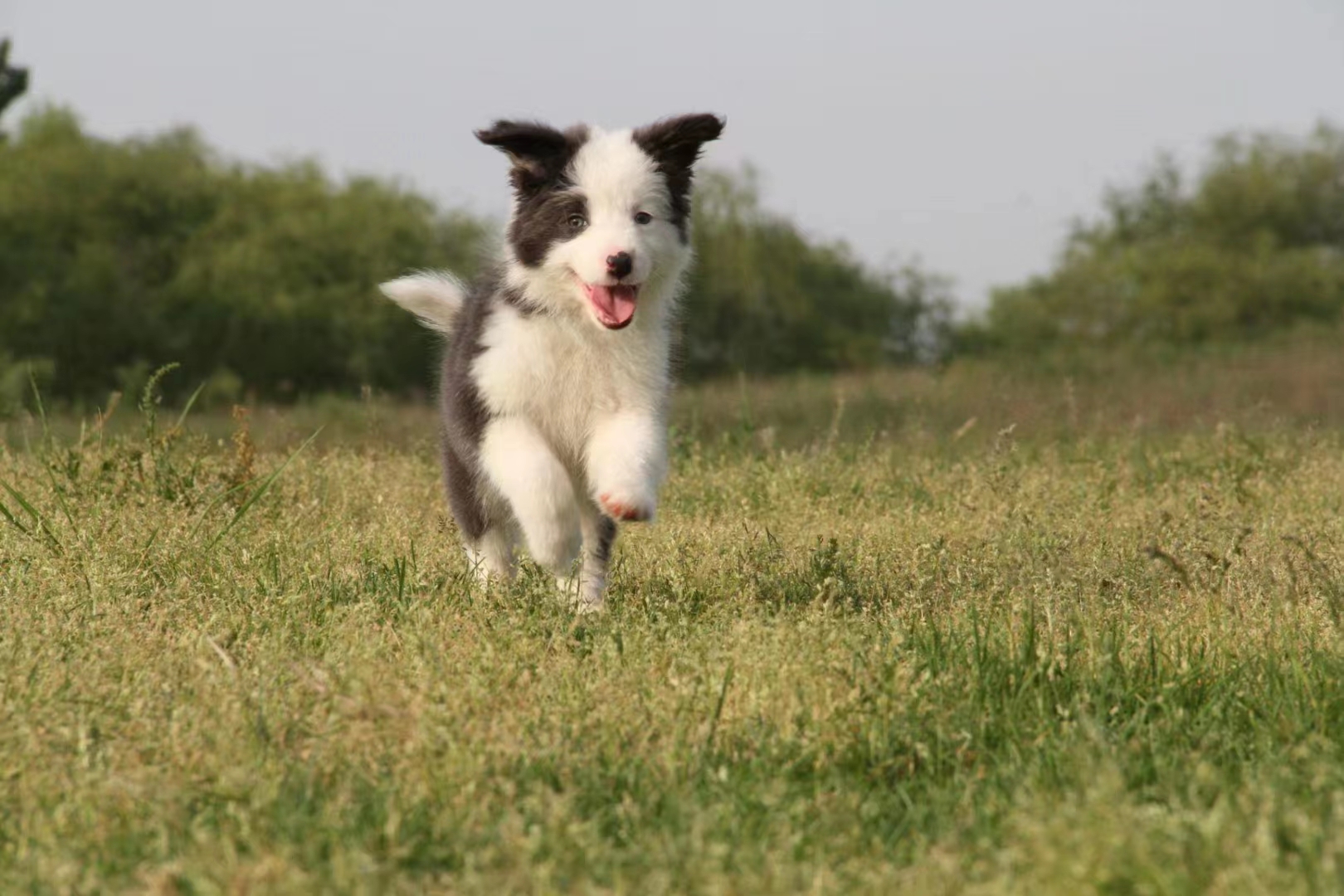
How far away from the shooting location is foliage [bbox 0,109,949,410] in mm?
32750

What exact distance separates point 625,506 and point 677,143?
1.33 m

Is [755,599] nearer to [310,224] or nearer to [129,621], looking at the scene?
[129,621]

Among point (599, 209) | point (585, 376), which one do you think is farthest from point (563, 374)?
point (599, 209)

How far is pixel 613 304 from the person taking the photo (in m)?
5.02

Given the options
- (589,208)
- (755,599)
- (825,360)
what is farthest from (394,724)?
(825,360)

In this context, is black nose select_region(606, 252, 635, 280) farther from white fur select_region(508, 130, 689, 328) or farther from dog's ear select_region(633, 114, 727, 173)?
dog's ear select_region(633, 114, 727, 173)

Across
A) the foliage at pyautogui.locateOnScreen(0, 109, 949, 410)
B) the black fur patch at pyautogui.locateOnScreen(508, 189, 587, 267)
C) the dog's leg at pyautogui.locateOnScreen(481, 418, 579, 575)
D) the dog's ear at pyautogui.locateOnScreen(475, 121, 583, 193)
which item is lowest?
the foliage at pyautogui.locateOnScreen(0, 109, 949, 410)

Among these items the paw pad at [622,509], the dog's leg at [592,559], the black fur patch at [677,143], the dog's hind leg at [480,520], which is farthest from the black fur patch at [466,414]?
the black fur patch at [677,143]

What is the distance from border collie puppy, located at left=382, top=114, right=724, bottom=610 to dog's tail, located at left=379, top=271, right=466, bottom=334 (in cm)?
83

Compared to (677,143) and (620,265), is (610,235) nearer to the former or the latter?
(620,265)

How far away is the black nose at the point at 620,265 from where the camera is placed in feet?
15.9

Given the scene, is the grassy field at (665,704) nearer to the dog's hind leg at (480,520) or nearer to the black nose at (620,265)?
the dog's hind leg at (480,520)

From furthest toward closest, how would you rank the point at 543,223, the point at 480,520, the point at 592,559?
the point at 480,520, the point at 592,559, the point at 543,223

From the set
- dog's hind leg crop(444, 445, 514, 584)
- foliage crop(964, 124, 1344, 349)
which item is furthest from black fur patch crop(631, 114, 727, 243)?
foliage crop(964, 124, 1344, 349)
